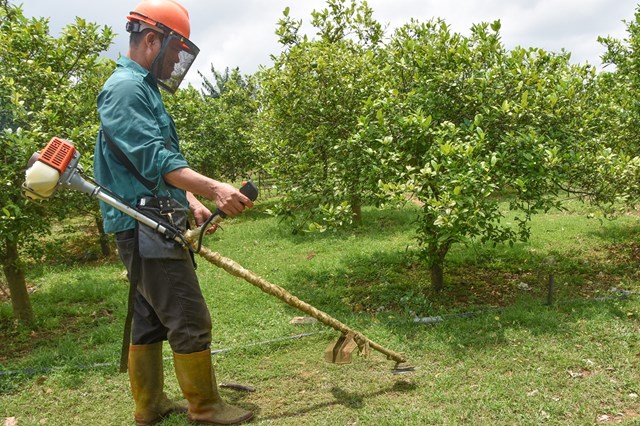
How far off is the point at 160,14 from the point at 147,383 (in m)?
2.47

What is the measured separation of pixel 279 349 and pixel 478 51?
382 cm

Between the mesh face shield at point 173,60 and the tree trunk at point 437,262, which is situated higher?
the mesh face shield at point 173,60

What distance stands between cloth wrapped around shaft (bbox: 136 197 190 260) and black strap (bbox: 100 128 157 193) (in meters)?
0.09

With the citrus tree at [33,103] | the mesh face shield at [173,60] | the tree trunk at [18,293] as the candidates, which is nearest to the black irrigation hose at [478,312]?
the mesh face shield at [173,60]

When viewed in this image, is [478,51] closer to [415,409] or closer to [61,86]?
[415,409]

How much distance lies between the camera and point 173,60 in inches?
135

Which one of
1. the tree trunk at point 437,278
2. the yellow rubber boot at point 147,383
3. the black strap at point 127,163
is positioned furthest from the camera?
the tree trunk at point 437,278

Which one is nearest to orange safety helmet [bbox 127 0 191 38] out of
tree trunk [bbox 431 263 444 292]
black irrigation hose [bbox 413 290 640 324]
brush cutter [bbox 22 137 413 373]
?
brush cutter [bbox 22 137 413 373]

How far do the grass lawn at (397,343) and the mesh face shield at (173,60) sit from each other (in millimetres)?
2409

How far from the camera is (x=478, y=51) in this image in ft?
18.9

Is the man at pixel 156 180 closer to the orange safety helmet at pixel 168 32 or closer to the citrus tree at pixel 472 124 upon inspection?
the orange safety helmet at pixel 168 32

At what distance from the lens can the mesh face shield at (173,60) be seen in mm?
3348

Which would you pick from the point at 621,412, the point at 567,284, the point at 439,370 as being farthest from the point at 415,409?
the point at 567,284

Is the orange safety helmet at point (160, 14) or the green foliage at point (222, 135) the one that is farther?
the green foliage at point (222, 135)
